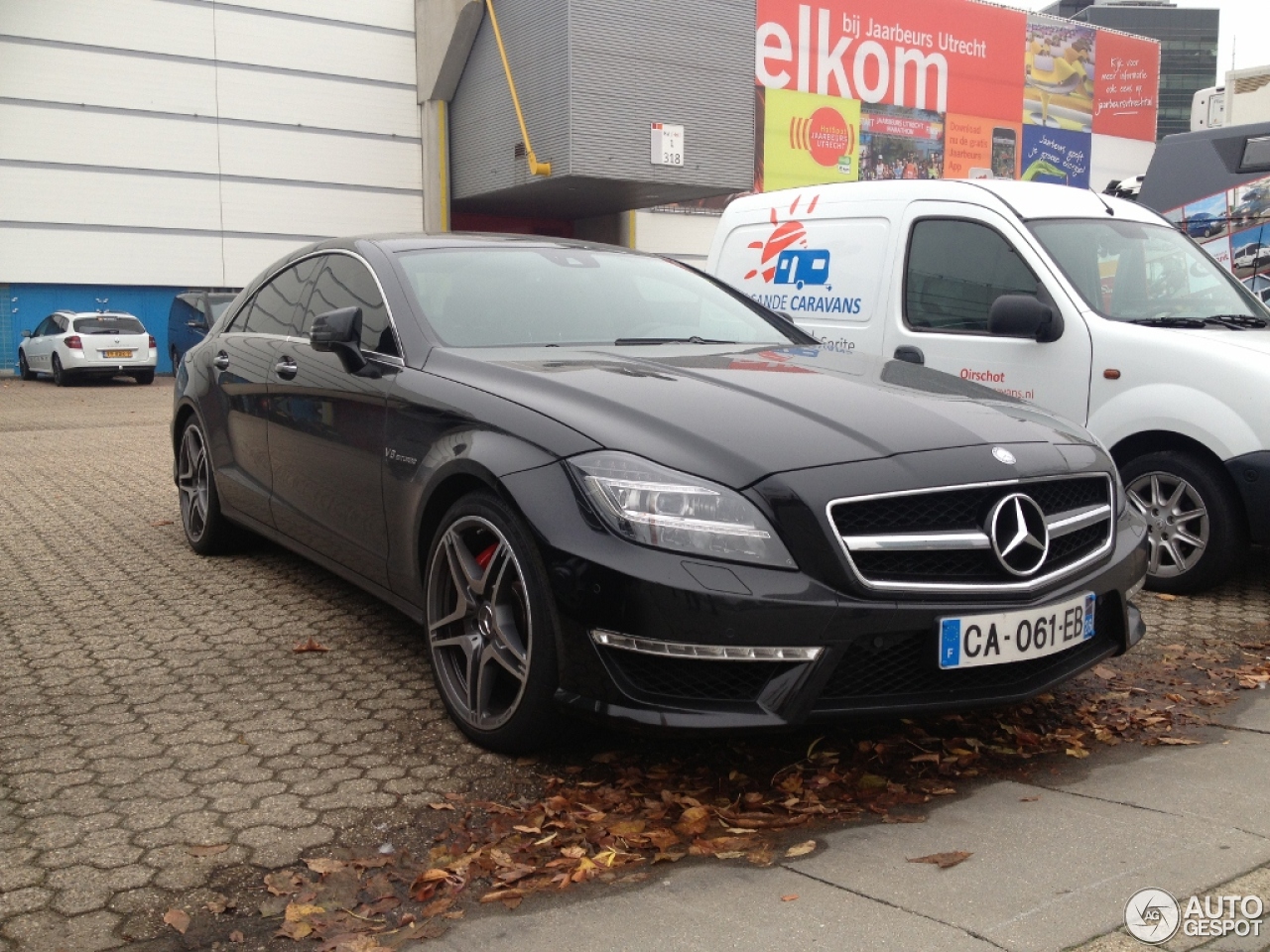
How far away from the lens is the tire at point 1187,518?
5.54 metres

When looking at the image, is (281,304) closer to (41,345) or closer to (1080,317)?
(1080,317)

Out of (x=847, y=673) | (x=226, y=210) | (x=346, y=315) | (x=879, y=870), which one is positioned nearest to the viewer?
(x=879, y=870)

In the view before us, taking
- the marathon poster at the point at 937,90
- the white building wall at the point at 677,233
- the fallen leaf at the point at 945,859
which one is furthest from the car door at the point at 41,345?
the fallen leaf at the point at 945,859

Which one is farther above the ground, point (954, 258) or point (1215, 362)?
point (954, 258)

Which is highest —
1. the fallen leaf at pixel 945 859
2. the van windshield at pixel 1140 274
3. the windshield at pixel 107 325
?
the van windshield at pixel 1140 274

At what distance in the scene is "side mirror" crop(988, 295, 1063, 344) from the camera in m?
5.93

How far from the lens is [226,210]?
26.6m

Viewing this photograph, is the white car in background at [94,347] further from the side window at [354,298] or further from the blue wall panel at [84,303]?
the side window at [354,298]

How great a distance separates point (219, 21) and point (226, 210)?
385cm

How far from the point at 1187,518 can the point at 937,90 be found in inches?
1271

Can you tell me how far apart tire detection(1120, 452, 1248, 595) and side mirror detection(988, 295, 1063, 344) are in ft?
2.45

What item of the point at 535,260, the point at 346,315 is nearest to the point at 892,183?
the point at 535,260

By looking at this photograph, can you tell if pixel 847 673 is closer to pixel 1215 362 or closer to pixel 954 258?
pixel 1215 362

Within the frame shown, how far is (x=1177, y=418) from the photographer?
5625 millimetres
